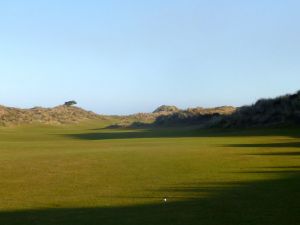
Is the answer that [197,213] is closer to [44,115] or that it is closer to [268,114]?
[268,114]

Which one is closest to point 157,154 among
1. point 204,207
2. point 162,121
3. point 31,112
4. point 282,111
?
point 204,207

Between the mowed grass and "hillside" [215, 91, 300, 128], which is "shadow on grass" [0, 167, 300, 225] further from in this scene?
"hillside" [215, 91, 300, 128]

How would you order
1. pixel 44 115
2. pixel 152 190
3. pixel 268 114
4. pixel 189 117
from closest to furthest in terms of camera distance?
pixel 152 190
pixel 268 114
pixel 189 117
pixel 44 115

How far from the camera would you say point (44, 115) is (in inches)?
3935

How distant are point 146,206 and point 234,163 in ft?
33.5

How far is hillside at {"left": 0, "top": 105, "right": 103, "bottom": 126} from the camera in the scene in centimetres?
8862

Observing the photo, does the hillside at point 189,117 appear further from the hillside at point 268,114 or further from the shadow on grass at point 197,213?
the shadow on grass at point 197,213

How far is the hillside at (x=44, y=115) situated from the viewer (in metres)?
88.6

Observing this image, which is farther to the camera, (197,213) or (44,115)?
(44,115)

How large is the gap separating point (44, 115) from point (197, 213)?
295 feet

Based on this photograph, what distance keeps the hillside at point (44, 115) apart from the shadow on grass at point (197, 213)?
234ft

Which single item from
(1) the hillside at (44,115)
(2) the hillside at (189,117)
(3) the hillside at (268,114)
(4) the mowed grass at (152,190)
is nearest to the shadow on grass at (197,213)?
(4) the mowed grass at (152,190)

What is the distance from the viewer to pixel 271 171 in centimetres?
1983

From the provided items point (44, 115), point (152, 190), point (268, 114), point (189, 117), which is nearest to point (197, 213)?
point (152, 190)
